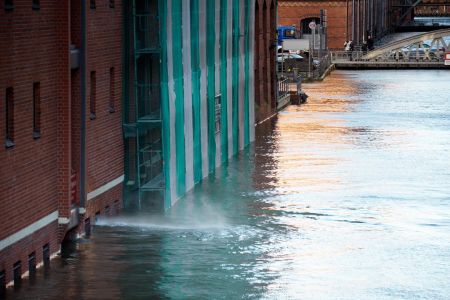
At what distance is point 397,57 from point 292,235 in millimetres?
69551

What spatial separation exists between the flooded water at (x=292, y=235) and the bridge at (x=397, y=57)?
145ft

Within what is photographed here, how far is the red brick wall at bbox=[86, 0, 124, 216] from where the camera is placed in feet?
102

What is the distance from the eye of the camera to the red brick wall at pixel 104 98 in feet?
102

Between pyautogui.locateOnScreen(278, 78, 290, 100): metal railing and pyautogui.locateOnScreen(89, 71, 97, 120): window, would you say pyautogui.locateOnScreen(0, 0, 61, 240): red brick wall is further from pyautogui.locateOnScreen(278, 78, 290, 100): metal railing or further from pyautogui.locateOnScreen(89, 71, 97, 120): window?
pyautogui.locateOnScreen(278, 78, 290, 100): metal railing

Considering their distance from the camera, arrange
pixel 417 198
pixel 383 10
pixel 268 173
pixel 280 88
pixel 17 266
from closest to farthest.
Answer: pixel 17 266 < pixel 417 198 < pixel 268 173 < pixel 280 88 < pixel 383 10

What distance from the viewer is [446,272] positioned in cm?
2791

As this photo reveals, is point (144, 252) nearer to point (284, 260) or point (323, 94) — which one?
point (284, 260)

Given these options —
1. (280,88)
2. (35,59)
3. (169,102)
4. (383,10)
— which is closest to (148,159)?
(169,102)

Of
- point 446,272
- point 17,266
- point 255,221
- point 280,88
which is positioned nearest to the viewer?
point 17,266

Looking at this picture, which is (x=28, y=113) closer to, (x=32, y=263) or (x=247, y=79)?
(x=32, y=263)

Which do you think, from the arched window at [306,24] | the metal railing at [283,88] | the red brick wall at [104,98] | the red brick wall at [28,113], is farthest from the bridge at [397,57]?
the red brick wall at [28,113]

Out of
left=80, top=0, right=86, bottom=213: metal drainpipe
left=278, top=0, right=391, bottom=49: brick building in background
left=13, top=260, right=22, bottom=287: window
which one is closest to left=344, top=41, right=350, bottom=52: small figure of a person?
left=278, top=0, right=391, bottom=49: brick building in background

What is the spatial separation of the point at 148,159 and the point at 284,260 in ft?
25.7

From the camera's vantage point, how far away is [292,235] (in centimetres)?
3219
